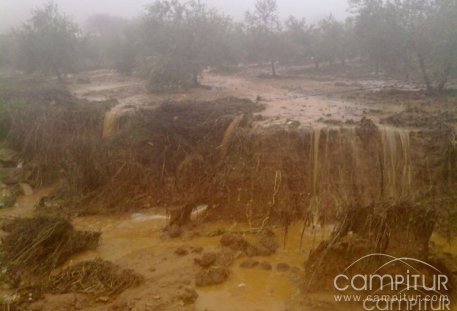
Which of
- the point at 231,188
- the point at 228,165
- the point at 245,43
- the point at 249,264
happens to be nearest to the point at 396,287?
the point at 249,264

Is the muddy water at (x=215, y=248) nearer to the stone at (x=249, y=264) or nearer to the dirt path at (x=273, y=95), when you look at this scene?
the stone at (x=249, y=264)

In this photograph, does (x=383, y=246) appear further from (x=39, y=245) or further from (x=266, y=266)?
(x=39, y=245)

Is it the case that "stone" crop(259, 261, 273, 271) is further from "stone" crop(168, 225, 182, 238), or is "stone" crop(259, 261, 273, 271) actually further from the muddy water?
"stone" crop(168, 225, 182, 238)

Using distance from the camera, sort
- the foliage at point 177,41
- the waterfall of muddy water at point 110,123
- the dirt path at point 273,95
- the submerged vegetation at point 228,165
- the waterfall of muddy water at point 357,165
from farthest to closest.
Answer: the foliage at point 177,41 < the waterfall of muddy water at point 110,123 < the dirt path at point 273,95 < the waterfall of muddy water at point 357,165 < the submerged vegetation at point 228,165

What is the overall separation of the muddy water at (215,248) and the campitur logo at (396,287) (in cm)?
90

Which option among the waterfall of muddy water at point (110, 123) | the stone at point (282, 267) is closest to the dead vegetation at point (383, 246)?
the stone at point (282, 267)

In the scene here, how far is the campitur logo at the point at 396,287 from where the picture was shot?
694cm

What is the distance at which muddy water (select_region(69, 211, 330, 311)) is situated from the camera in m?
7.49

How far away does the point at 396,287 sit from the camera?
23.4 feet

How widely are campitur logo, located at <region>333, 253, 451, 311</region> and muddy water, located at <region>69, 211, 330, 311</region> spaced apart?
90 cm

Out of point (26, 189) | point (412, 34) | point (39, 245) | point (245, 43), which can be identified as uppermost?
point (245, 43)

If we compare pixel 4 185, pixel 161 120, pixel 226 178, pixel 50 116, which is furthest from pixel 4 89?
pixel 226 178

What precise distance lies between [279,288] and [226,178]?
14.1 ft

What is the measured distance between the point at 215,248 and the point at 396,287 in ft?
12.6
